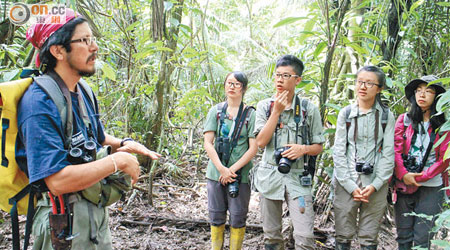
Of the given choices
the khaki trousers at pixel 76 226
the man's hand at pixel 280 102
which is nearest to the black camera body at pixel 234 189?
the man's hand at pixel 280 102

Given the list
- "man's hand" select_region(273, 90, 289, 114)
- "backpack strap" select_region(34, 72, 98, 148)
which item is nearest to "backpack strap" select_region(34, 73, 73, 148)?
"backpack strap" select_region(34, 72, 98, 148)

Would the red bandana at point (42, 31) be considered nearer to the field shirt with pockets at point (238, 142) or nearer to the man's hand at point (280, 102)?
the man's hand at point (280, 102)

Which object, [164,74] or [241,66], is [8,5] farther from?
[241,66]

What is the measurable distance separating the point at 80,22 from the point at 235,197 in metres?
1.97

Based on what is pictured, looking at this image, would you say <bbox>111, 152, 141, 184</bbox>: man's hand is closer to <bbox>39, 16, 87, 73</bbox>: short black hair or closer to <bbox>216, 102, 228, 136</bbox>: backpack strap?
<bbox>39, 16, 87, 73</bbox>: short black hair

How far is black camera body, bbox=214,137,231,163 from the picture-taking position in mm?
3037

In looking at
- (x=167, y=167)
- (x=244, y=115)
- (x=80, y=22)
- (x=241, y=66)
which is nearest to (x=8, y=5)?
(x=80, y=22)

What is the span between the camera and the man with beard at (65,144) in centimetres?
137

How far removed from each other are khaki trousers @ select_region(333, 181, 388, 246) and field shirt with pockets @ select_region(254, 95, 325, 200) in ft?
1.23

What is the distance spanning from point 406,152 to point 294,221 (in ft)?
4.08

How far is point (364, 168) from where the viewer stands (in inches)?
105

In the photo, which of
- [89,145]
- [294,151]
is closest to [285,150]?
[294,151]

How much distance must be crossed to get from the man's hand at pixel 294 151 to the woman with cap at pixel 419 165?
0.94 metres

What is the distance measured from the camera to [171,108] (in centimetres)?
553
